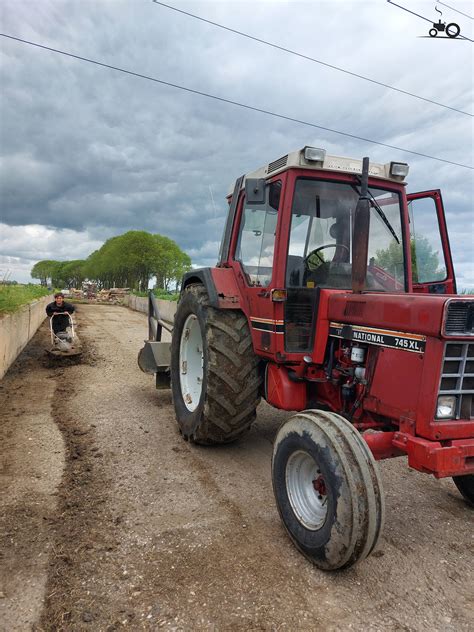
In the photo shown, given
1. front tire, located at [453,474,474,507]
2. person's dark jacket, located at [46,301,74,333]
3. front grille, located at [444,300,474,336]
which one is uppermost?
front grille, located at [444,300,474,336]

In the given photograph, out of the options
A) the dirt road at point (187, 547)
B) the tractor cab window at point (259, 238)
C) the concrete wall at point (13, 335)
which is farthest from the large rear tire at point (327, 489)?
the concrete wall at point (13, 335)

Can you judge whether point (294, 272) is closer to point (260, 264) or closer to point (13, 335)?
point (260, 264)

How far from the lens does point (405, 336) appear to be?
2.96 metres

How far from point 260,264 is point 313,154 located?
3.40 feet

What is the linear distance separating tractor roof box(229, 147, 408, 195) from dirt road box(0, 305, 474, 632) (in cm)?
267

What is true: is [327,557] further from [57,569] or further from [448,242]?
[448,242]

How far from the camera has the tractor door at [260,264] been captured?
3904mm

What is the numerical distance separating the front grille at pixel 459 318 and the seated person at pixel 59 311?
8.34 m

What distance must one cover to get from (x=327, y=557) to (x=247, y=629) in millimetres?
607

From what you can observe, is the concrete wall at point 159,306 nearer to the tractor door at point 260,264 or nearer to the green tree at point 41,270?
the tractor door at point 260,264

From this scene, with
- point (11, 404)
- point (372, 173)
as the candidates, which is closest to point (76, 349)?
point (11, 404)

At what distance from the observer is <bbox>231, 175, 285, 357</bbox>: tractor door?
390 centimetres

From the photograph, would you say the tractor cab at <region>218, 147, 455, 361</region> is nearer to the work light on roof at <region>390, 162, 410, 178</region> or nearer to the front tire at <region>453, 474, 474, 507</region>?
the work light on roof at <region>390, 162, 410, 178</region>

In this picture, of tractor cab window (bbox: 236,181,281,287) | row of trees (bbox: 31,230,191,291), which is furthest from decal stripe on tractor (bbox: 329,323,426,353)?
row of trees (bbox: 31,230,191,291)
